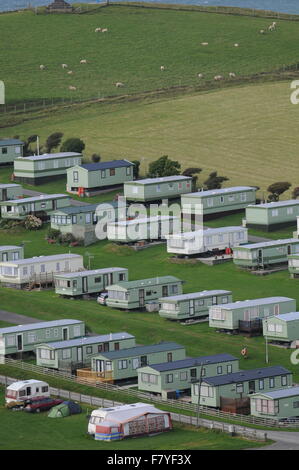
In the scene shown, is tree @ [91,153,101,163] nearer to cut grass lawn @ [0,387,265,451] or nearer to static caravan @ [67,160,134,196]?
static caravan @ [67,160,134,196]

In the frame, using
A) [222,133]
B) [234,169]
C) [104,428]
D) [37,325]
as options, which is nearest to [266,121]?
[222,133]

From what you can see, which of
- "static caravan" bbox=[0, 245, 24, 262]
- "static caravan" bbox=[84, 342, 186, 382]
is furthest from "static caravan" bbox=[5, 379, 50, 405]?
"static caravan" bbox=[0, 245, 24, 262]

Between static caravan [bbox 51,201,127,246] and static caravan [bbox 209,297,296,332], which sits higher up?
static caravan [bbox 51,201,127,246]

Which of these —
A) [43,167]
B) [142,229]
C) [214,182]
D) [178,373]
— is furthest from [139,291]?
[43,167]

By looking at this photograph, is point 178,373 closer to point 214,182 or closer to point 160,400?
point 160,400

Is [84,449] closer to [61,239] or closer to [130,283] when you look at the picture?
[130,283]

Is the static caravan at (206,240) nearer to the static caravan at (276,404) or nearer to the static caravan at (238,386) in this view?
the static caravan at (238,386)
